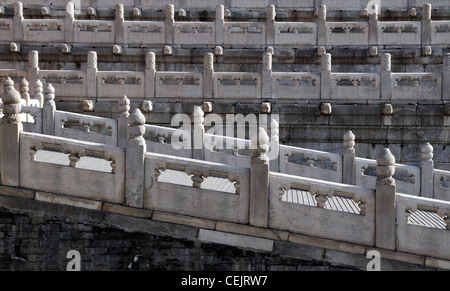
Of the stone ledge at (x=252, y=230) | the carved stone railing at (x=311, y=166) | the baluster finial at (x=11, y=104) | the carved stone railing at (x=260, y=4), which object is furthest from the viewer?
the carved stone railing at (x=260, y=4)

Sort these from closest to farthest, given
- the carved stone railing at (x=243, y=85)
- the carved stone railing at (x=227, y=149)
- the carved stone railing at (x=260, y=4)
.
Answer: the carved stone railing at (x=227, y=149)
the carved stone railing at (x=243, y=85)
the carved stone railing at (x=260, y=4)

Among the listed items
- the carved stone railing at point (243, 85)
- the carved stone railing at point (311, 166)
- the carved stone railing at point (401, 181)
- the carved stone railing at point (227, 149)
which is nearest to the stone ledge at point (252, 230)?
the carved stone railing at point (227, 149)

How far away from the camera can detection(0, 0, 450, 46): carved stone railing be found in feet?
55.3

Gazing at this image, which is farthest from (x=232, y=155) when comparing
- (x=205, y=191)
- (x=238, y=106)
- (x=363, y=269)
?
(x=363, y=269)

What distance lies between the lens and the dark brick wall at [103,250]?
8.30 metres

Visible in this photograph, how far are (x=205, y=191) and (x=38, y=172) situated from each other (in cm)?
248

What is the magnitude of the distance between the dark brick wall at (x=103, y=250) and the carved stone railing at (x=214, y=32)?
9525 millimetres

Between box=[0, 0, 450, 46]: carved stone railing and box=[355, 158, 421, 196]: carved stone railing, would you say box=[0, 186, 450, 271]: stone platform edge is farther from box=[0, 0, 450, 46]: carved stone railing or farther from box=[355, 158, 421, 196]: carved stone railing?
box=[0, 0, 450, 46]: carved stone railing

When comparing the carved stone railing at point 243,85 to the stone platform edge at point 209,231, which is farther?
the carved stone railing at point 243,85

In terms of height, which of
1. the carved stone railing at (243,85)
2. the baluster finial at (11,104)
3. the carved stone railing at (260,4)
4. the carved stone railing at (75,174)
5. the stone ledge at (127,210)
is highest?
the carved stone railing at (260,4)

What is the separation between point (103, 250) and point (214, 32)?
995cm

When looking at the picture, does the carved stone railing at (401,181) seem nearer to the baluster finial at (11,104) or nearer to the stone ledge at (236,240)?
the stone ledge at (236,240)

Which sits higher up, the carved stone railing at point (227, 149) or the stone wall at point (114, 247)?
the carved stone railing at point (227, 149)

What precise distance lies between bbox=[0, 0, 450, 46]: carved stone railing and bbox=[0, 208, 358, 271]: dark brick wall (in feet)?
31.2
